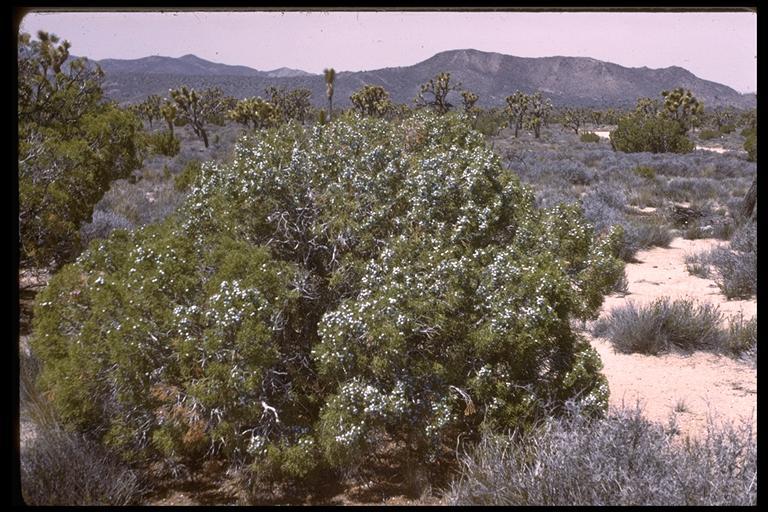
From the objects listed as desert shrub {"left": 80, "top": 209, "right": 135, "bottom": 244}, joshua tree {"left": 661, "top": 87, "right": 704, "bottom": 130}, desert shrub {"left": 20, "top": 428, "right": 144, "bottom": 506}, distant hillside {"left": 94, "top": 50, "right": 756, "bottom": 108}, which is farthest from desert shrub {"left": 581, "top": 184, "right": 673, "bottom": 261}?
distant hillside {"left": 94, "top": 50, "right": 756, "bottom": 108}

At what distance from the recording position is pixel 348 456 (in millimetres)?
3881

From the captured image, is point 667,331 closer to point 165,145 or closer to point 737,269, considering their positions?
point 737,269

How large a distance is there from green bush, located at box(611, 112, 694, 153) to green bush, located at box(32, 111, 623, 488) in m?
26.2

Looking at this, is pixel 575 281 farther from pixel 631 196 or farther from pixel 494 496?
pixel 631 196

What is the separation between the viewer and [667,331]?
7.11 m

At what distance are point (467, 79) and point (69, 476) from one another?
13916 centimetres

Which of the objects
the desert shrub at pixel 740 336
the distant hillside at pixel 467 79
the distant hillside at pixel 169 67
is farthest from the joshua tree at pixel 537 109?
the distant hillside at pixel 169 67

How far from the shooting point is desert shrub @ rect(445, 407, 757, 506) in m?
3.27

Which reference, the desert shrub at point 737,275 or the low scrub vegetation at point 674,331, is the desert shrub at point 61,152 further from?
the desert shrub at point 737,275

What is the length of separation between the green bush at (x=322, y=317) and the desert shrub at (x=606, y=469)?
306mm

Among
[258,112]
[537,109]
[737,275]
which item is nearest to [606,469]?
[737,275]

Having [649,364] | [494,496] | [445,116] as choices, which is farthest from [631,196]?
[494,496]

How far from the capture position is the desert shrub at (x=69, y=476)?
3.82m

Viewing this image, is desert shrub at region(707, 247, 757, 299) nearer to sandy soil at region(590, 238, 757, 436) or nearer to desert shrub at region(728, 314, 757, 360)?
sandy soil at region(590, 238, 757, 436)
